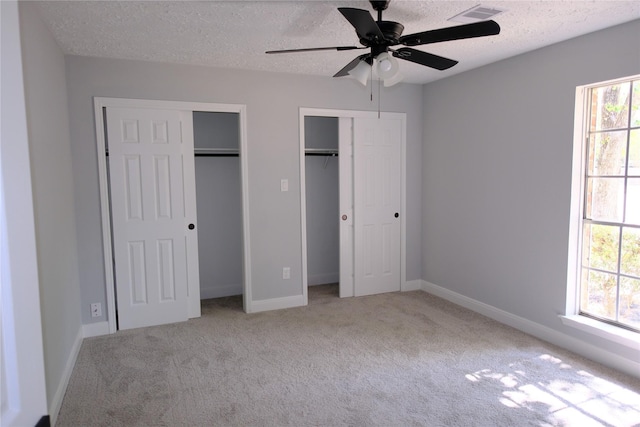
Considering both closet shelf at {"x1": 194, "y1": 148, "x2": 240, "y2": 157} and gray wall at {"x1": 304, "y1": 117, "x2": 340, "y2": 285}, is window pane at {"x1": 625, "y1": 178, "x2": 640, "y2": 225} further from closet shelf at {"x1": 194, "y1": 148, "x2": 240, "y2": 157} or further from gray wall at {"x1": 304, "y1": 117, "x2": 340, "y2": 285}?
closet shelf at {"x1": 194, "y1": 148, "x2": 240, "y2": 157}

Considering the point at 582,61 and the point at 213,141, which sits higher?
the point at 582,61

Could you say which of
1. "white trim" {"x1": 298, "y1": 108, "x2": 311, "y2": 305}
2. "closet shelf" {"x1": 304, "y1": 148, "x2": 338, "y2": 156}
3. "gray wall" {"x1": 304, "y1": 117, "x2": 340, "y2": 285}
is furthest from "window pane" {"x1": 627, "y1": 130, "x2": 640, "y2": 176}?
"gray wall" {"x1": 304, "y1": 117, "x2": 340, "y2": 285}

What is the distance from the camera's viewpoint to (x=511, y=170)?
3768mm

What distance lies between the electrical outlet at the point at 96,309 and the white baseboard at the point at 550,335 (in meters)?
3.58

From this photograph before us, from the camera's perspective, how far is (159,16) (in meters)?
2.66

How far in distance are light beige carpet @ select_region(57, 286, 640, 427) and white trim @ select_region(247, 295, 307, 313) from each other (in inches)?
9.3

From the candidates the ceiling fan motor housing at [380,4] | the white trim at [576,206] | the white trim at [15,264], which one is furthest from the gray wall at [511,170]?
the white trim at [15,264]

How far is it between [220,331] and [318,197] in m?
2.20

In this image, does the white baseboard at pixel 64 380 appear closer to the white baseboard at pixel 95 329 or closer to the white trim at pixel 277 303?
the white baseboard at pixel 95 329

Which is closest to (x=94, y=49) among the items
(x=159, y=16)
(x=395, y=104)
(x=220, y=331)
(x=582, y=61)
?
(x=159, y=16)

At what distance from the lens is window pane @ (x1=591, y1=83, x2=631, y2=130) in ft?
9.83

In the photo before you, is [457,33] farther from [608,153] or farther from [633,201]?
[633,201]

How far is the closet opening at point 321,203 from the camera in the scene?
518cm

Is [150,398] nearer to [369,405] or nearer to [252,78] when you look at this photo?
[369,405]
